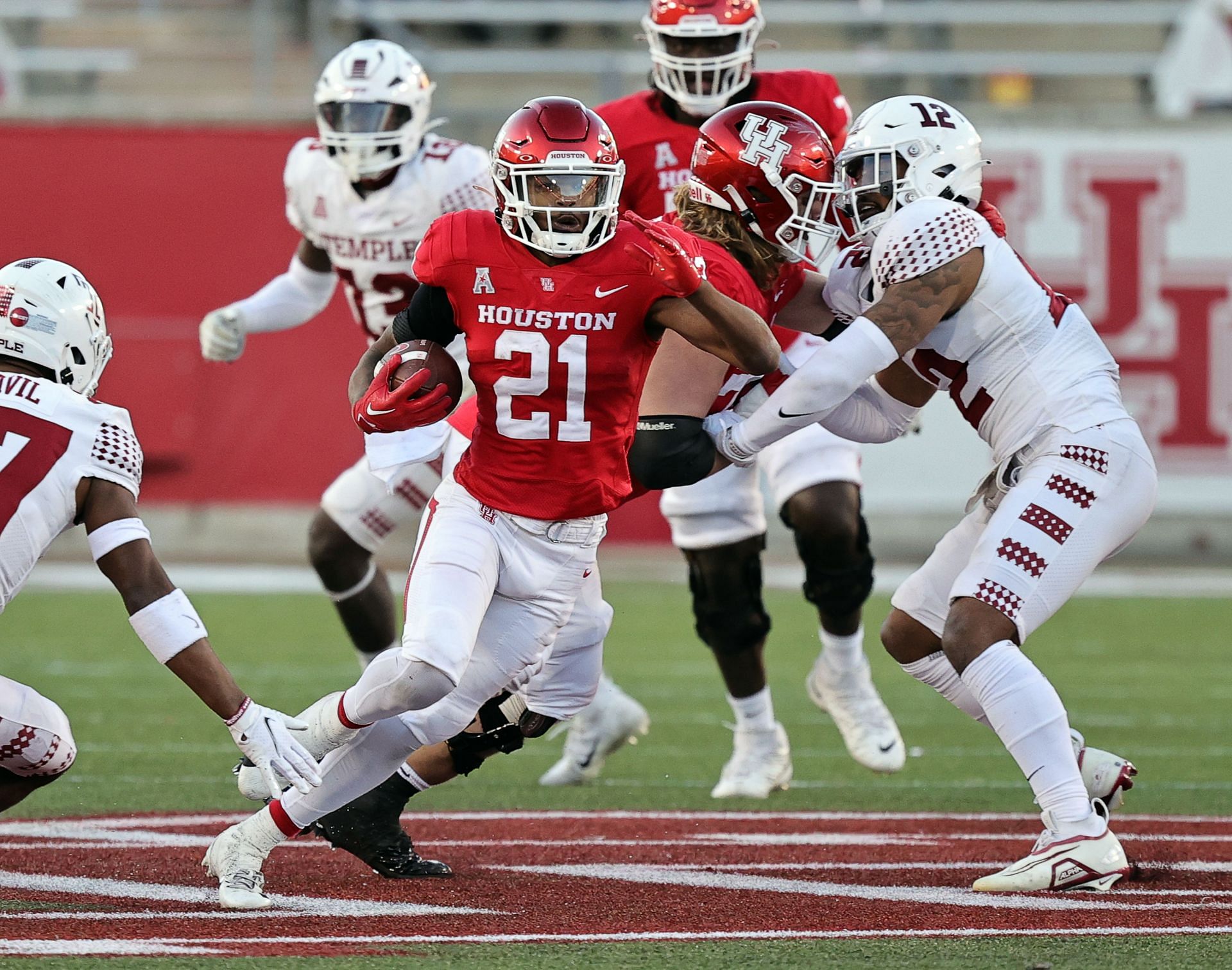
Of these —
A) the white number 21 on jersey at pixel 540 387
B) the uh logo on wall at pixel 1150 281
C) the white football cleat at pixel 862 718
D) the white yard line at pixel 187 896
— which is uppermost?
the white number 21 on jersey at pixel 540 387

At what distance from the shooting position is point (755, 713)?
5582 millimetres

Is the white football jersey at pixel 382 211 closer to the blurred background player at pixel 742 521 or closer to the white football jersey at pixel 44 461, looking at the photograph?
the blurred background player at pixel 742 521

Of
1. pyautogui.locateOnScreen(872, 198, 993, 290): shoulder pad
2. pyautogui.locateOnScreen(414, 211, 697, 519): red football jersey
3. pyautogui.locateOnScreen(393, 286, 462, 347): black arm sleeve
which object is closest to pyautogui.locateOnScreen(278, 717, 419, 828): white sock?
pyautogui.locateOnScreen(414, 211, 697, 519): red football jersey

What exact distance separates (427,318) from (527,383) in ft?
0.93

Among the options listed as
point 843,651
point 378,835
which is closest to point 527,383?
point 378,835

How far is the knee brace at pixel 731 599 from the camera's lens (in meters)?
5.59

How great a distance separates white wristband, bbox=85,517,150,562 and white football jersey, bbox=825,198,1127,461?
1674mm

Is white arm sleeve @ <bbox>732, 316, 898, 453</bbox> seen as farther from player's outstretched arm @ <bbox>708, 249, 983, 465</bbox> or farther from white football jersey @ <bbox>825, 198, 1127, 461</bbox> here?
white football jersey @ <bbox>825, 198, 1127, 461</bbox>

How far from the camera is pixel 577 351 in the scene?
12.7ft

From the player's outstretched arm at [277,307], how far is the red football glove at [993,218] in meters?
2.39

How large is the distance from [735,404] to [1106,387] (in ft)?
2.83

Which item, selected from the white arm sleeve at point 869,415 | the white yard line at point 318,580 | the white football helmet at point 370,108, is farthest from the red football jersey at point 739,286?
the white yard line at point 318,580

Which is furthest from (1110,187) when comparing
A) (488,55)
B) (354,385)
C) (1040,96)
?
(354,385)

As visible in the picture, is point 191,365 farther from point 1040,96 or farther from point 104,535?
point 104,535
